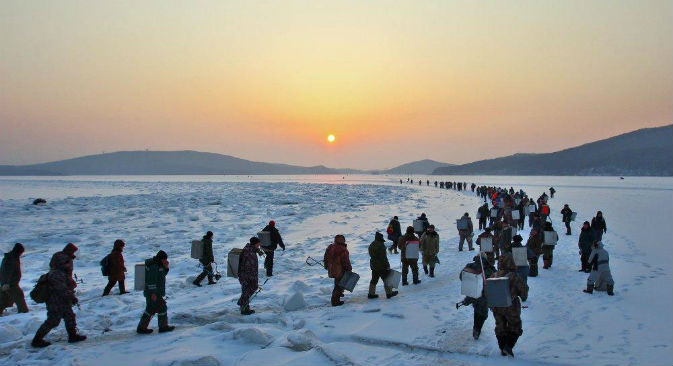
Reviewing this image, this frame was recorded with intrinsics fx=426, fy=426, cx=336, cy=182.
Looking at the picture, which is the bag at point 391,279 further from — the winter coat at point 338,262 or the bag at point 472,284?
the bag at point 472,284

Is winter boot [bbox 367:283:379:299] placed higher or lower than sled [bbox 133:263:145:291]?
lower

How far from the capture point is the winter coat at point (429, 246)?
36.8 ft

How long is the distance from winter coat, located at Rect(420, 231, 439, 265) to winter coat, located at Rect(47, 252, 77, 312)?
7.93 metres

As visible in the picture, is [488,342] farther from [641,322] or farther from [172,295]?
[172,295]

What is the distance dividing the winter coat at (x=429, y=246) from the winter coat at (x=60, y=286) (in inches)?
312

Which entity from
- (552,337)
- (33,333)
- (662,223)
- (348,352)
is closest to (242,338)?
(348,352)

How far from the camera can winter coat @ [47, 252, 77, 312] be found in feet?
22.1

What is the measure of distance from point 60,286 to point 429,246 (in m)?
8.18

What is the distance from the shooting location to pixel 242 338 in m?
6.96

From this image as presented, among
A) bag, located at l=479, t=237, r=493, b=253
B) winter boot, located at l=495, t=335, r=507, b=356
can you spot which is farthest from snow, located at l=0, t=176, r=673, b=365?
bag, located at l=479, t=237, r=493, b=253

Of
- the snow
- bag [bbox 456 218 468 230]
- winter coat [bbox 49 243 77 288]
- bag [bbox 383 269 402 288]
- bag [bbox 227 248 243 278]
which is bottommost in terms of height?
the snow

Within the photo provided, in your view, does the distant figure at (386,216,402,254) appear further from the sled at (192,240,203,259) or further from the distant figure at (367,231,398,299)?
the sled at (192,240,203,259)

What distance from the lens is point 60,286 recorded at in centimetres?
682

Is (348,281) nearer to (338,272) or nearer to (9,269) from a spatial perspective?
(338,272)
